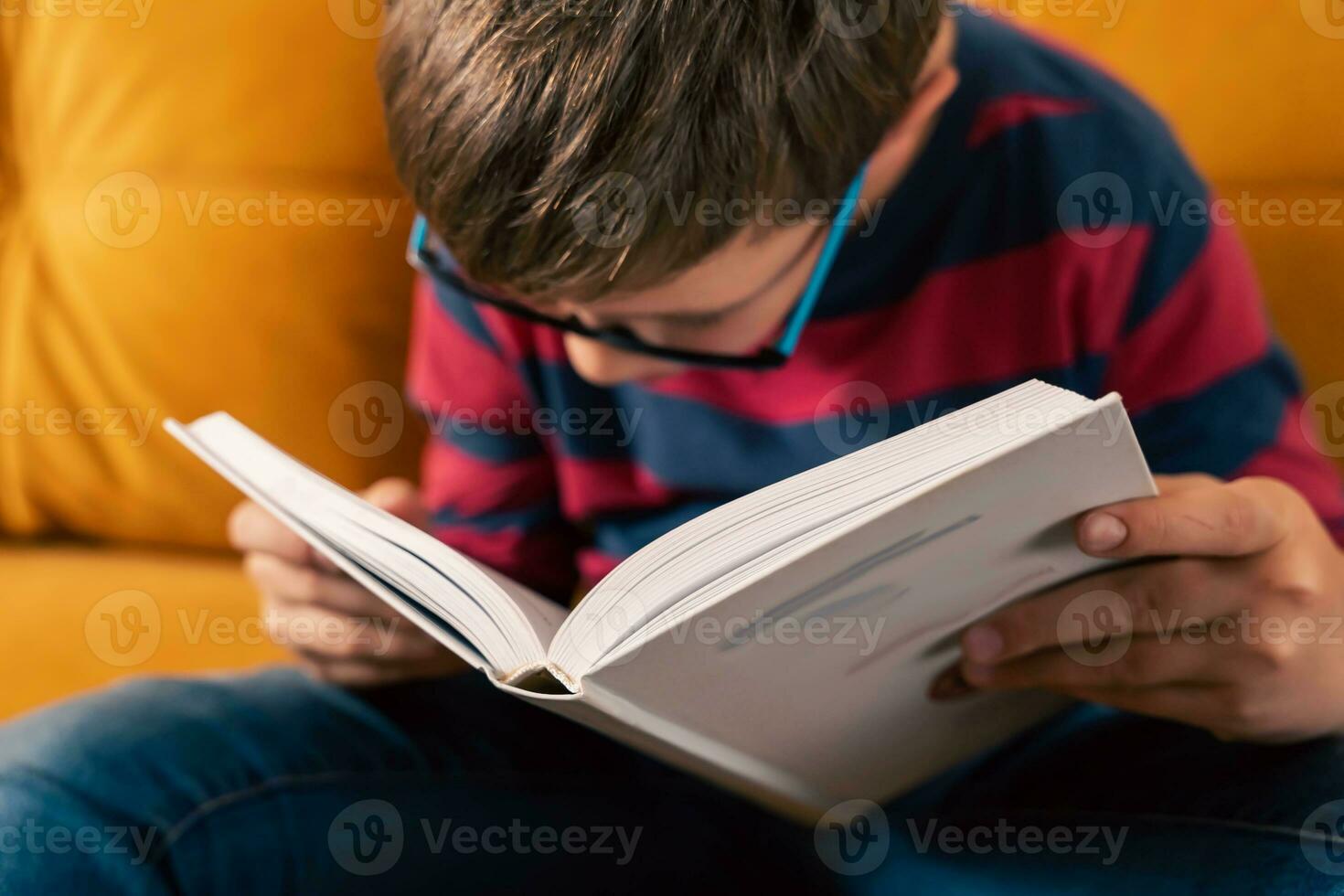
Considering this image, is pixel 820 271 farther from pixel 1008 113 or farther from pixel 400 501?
pixel 400 501

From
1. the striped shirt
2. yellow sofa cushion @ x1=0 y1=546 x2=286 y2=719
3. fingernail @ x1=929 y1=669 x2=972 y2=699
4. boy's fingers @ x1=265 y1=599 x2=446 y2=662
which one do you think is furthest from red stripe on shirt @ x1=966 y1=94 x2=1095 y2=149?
yellow sofa cushion @ x1=0 y1=546 x2=286 y2=719

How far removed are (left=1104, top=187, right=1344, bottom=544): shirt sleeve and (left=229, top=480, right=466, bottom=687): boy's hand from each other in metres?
0.46

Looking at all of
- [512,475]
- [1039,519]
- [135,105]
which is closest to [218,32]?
[135,105]

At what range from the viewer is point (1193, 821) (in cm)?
58

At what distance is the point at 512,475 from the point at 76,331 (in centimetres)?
53

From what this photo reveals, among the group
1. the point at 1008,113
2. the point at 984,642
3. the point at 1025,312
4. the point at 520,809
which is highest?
the point at 1008,113

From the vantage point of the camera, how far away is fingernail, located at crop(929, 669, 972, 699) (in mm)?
581

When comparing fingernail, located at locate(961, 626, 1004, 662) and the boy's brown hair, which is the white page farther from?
the boy's brown hair

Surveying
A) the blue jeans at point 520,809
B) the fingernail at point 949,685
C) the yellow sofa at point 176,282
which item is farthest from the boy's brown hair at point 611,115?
the yellow sofa at point 176,282

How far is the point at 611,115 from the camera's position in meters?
0.48

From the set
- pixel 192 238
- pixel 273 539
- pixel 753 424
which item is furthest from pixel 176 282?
pixel 753 424

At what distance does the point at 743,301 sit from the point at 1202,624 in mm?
270

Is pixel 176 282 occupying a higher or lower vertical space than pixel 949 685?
higher

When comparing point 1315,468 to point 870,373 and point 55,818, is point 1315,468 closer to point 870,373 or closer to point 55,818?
point 870,373
